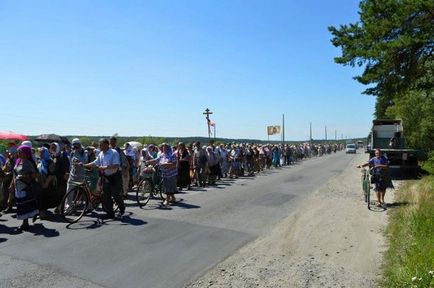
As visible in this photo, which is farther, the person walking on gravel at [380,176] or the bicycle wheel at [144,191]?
the person walking on gravel at [380,176]

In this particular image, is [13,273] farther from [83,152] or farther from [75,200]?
[83,152]

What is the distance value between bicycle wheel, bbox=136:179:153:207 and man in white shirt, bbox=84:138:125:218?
2237 millimetres

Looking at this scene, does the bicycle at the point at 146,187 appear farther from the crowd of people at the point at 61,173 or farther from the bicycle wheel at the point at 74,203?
the bicycle wheel at the point at 74,203

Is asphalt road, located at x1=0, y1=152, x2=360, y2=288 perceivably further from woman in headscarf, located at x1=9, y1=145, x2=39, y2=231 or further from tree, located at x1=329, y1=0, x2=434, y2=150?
tree, located at x1=329, y1=0, x2=434, y2=150

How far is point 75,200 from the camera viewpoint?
36.8 feet

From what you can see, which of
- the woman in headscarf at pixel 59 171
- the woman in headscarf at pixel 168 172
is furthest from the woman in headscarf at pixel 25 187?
the woman in headscarf at pixel 168 172

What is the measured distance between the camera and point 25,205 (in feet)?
32.7

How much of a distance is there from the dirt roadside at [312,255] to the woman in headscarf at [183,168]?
261 inches

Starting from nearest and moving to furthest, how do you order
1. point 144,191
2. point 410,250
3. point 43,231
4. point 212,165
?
point 410,250 < point 43,231 < point 144,191 < point 212,165

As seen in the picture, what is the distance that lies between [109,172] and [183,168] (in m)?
7.43

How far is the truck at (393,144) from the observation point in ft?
80.8

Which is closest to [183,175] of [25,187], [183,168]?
[183,168]

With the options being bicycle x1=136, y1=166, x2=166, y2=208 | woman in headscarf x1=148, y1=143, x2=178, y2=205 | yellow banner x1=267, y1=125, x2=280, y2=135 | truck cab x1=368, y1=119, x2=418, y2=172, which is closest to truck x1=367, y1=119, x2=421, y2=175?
truck cab x1=368, y1=119, x2=418, y2=172

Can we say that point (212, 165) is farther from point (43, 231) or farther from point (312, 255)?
point (312, 255)
